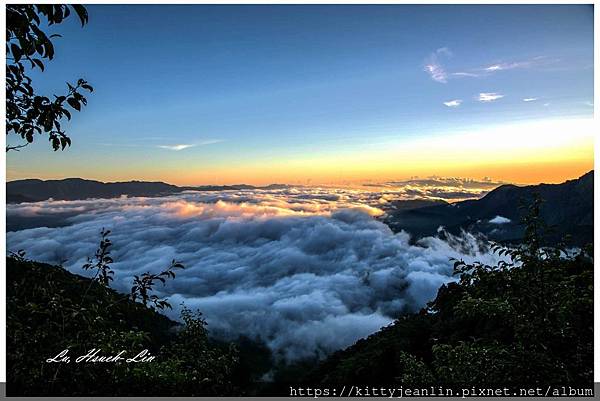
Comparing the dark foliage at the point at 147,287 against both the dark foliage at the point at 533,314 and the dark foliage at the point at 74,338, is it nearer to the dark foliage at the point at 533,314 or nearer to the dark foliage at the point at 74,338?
the dark foliage at the point at 74,338

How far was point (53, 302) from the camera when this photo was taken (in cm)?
304

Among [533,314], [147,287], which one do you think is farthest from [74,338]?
[533,314]

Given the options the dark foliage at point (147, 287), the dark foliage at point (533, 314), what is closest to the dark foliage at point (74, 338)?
the dark foliage at point (147, 287)

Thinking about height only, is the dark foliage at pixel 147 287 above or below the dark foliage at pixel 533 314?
above

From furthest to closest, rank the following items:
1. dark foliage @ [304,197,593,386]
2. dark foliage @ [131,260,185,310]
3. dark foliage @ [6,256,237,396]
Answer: dark foliage @ [304,197,593,386] < dark foliage @ [6,256,237,396] < dark foliage @ [131,260,185,310]

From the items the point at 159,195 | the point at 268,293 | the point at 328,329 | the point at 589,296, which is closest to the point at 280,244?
the point at 268,293

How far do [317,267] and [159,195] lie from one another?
75.7 m

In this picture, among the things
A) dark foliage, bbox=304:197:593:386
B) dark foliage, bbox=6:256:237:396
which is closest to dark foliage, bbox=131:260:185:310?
dark foliage, bbox=6:256:237:396

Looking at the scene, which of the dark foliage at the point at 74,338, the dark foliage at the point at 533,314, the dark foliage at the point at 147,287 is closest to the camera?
the dark foliage at the point at 147,287

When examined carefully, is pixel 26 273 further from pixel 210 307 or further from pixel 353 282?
pixel 353 282

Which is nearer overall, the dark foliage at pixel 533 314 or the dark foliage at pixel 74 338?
the dark foliage at pixel 74 338

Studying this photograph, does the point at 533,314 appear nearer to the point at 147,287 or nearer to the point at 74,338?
the point at 147,287

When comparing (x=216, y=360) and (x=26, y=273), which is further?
(x=216, y=360)

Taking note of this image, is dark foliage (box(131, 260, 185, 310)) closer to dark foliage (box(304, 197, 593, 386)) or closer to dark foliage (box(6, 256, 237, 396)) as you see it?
dark foliage (box(6, 256, 237, 396))
